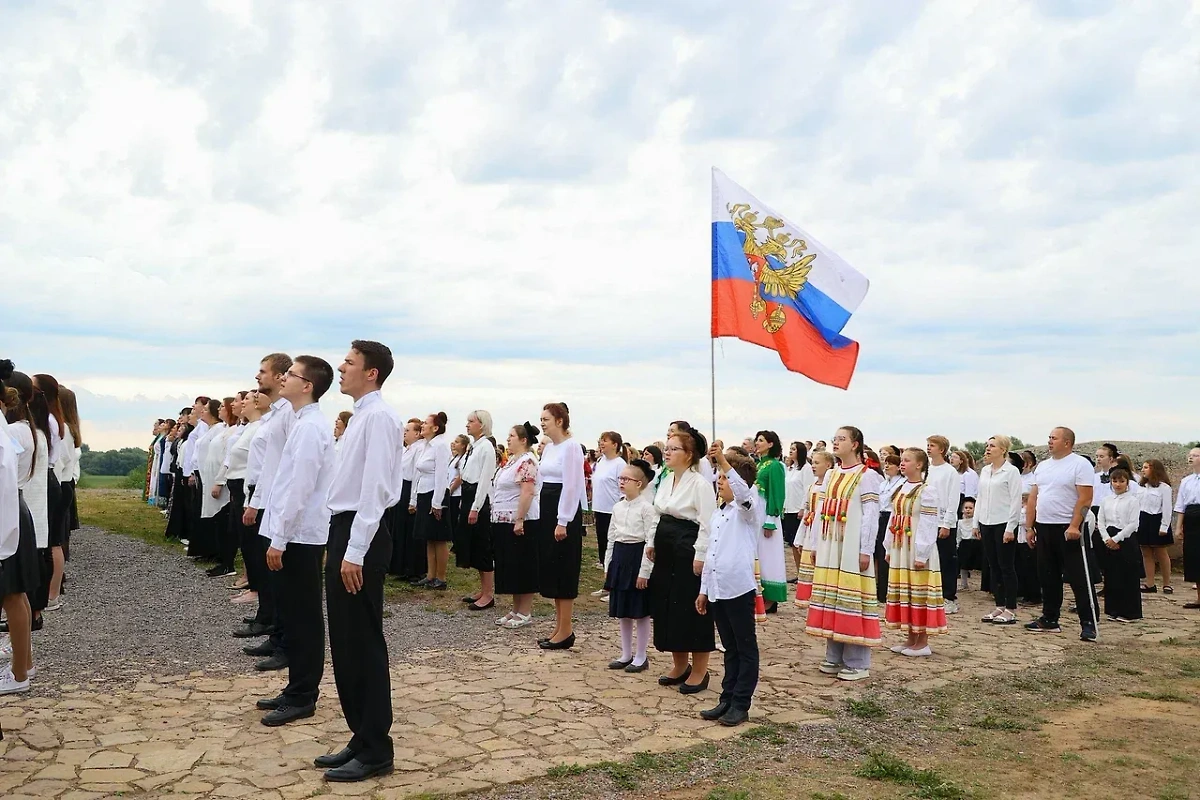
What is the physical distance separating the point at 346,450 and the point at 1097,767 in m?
4.60

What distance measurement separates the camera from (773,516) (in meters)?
10.4

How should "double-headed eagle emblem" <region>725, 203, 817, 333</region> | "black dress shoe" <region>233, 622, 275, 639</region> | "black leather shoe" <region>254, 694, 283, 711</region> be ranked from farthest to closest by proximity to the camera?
"double-headed eagle emblem" <region>725, 203, 817, 333</region>
"black dress shoe" <region>233, 622, 275, 639</region>
"black leather shoe" <region>254, 694, 283, 711</region>

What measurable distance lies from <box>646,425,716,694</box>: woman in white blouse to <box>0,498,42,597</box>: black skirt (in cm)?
420

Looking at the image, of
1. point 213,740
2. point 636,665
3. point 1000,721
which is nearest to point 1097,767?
point 1000,721

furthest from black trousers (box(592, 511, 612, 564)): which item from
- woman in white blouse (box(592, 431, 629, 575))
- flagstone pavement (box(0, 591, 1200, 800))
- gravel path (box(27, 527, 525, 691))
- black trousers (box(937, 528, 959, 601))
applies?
black trousers (box(937, 528, 959, 601))

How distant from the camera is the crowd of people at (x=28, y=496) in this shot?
5180 millimetres

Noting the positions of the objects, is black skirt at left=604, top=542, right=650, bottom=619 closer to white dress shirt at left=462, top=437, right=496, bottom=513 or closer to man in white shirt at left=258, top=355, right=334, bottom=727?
man in white shirt at left=258, top=355, right=334, bottom=727

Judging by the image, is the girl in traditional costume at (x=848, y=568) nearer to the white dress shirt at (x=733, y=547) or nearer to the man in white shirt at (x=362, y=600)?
the white dress shirt at (x=733, y=547)

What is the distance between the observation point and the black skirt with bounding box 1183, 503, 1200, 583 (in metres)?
12.2

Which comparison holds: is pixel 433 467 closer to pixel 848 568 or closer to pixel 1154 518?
pixel 848 568

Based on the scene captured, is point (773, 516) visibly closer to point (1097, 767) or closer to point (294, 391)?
point (1097, 767)

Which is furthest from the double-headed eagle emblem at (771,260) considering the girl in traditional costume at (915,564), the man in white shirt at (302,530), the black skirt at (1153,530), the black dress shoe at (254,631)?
the black skirt at (1153,530)

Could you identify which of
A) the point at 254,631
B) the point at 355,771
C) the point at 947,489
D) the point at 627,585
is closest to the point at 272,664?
the point at 254,631

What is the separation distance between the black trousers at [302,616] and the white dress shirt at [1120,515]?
968cm
